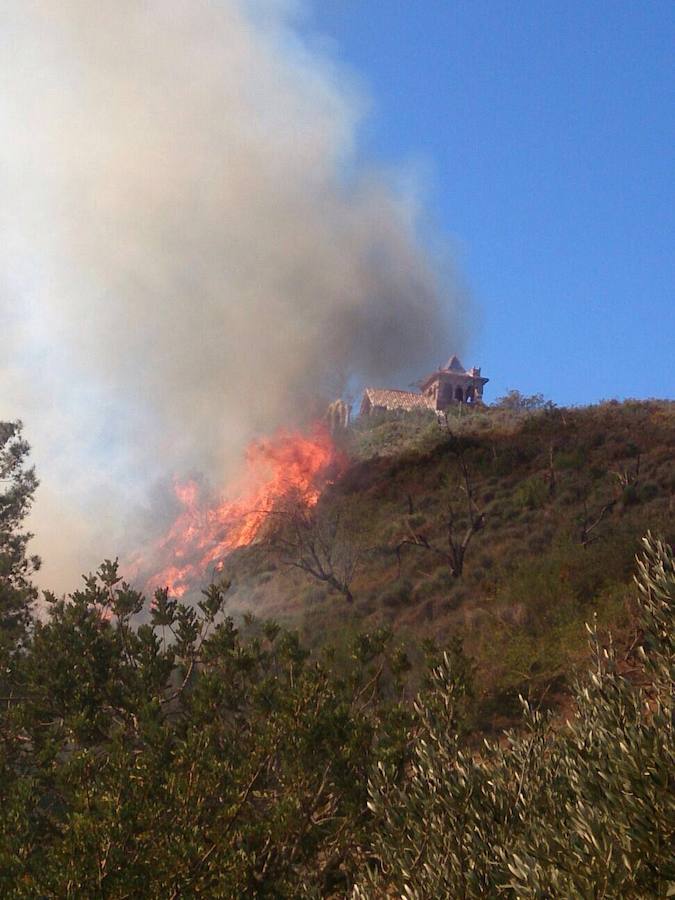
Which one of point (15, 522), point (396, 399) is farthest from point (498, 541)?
point (396, 399)

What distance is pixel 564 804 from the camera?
5.98 m

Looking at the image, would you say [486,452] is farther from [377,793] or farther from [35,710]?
[377,793]

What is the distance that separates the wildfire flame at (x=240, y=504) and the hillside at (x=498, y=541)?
1984 mm

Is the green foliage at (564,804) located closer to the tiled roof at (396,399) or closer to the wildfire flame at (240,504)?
the wildfire flame at (240,504)

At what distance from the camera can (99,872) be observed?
6195mm

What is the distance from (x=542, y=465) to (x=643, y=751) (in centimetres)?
3873

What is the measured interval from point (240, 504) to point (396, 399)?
25.8 metres

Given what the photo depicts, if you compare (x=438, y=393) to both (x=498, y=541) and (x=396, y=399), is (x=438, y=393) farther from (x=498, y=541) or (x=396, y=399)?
(x=498, y=541)

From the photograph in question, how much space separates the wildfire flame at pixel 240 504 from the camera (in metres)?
48.2

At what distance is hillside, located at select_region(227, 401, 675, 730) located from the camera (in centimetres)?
2033

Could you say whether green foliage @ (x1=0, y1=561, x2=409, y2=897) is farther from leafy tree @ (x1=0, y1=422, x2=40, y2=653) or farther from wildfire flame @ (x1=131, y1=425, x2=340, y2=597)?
wildfire flame @ (x1=131, y1=425, x2=340, y2=597)

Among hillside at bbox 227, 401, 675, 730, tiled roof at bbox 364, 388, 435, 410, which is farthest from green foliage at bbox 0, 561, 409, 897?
tiled roof at bbox 364, 388, 435, 410

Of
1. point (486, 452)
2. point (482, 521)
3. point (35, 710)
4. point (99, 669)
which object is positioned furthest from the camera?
point (486, 452)

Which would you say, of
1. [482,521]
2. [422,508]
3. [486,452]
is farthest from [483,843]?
[486,452]
